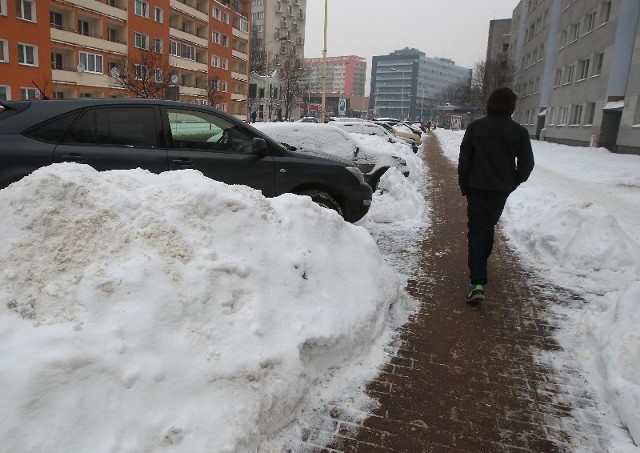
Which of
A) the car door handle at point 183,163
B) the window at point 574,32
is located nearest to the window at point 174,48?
the window at point 574,32

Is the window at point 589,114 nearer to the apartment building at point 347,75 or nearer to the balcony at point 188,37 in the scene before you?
the balcony at point 188,37

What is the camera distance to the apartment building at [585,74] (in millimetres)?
26219

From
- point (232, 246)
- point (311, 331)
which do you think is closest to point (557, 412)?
point (311, 331)

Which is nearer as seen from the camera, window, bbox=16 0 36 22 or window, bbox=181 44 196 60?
window, bbox=16 0 36 22

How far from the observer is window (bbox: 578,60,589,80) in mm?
32438

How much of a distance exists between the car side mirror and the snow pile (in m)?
1.66

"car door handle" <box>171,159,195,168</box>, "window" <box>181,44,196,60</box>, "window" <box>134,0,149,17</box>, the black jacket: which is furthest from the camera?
"window" <box>181,44,196,60</box>

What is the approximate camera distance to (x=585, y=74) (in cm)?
3262

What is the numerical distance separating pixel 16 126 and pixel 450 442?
485 centimetres

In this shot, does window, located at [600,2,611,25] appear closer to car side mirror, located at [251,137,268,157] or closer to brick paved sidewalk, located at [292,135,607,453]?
brick paved sidewalk, located at [292,135,607,453]

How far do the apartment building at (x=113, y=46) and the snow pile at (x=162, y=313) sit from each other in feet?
38.8

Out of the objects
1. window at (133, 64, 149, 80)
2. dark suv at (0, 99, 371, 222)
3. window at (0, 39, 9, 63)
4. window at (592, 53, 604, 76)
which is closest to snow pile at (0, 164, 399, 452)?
dark suv at (0, 99, 371, 222)

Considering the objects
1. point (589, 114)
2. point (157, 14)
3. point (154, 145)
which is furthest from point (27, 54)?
point (589, 114)

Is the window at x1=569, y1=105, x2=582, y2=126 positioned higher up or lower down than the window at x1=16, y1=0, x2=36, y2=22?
lower down
